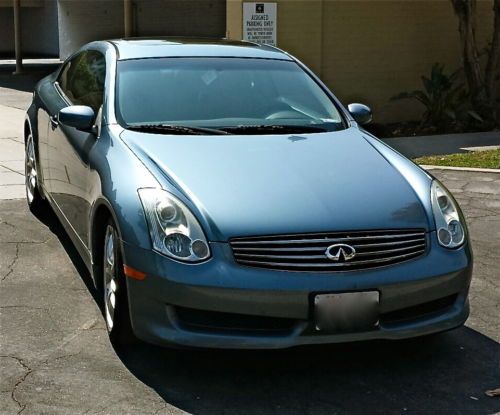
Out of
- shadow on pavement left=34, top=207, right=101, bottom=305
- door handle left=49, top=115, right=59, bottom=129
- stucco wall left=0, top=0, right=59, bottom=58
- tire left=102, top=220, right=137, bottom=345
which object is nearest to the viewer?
tire left=102, top=220, right=137, bottom=345

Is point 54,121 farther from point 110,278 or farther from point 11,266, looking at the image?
point 110,278

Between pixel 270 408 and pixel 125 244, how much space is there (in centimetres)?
103

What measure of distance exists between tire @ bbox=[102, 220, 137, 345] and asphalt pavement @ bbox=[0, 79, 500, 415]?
0.38 ft

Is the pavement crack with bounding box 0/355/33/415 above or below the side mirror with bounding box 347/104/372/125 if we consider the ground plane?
below

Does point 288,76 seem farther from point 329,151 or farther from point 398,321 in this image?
point 398,321

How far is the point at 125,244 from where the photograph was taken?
4129mm

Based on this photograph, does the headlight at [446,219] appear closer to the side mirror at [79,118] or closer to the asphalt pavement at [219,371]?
the asphalt pavement at [219,371]

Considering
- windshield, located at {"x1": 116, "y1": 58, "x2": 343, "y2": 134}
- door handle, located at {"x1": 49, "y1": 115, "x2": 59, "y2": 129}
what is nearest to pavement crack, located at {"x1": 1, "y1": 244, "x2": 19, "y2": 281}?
door handle, located at {"x1": 49, "y1": 115, "x2": 59, "y2": 129}

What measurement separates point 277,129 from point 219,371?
1.59 meters

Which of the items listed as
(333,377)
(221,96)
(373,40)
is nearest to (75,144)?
(221,96)

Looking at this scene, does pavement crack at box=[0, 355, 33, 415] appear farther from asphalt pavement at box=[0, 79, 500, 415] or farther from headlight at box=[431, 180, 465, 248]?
headlight at box=[431, 180, 465, 248]

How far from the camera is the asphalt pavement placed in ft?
12.9

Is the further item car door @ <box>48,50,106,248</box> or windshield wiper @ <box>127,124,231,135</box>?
car door @ <box>48,50,106,248</box>

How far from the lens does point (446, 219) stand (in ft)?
14.4
